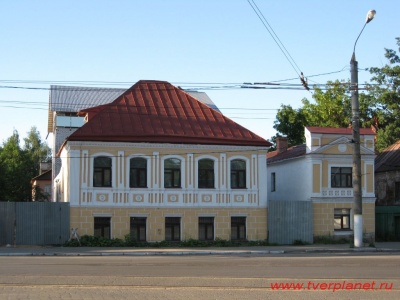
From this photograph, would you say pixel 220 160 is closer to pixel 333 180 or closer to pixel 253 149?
pixel 253 149

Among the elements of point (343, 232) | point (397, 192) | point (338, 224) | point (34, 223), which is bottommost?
point (343, 232)

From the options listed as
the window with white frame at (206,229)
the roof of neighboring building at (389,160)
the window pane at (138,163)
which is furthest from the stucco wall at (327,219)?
the window pane at (138,163)

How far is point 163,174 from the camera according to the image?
33.5 metres

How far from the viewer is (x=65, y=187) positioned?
114 ft

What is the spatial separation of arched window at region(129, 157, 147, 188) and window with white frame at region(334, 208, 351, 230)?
1111cm

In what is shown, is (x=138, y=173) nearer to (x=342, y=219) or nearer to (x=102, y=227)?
(x=102, y=227)

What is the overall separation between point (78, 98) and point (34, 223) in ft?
73.6

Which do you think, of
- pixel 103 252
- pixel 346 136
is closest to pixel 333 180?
pixel 346 136

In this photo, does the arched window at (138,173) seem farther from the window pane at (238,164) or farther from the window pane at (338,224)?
the window pane at (338,224)

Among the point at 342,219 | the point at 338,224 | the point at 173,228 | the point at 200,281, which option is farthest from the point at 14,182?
the point at 200,281

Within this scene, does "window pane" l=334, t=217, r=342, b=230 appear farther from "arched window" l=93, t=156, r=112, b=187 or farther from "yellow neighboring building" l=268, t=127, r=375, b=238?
"arched window" l=93, t=156, r=112, b=187

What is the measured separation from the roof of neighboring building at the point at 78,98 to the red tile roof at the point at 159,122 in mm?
15241

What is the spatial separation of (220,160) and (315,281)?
1934 cm

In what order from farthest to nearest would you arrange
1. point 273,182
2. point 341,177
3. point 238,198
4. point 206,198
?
point 273,182 < point 341,177 < point 238,198 < point 206,198
